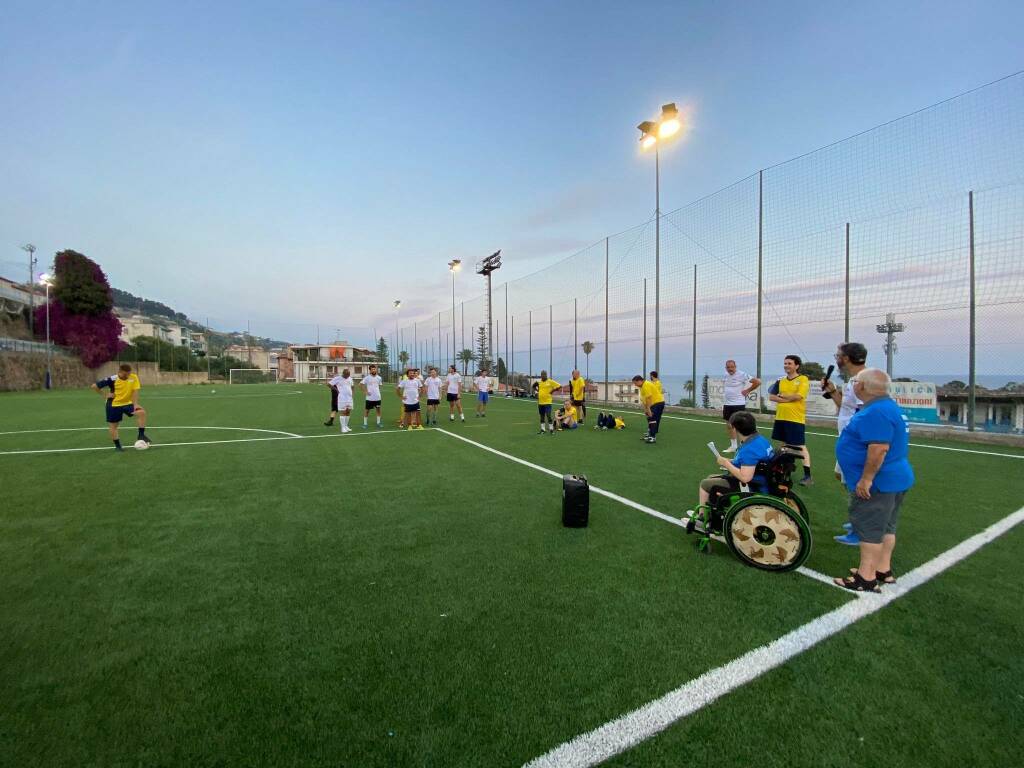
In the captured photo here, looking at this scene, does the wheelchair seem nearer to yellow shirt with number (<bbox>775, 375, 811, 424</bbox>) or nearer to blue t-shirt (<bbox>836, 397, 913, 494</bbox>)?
blue t-shirt (<bbox>836, 397, 913, 494</bbox>)

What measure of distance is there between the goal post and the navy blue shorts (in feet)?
235

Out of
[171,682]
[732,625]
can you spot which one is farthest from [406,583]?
[732,625]

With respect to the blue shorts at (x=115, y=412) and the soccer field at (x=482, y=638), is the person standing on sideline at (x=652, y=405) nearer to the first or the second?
the soccer field at (x=482, y=638)

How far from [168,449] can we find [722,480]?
10586 mm

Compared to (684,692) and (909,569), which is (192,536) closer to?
(684,692)

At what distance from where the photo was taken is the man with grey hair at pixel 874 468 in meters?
3.11

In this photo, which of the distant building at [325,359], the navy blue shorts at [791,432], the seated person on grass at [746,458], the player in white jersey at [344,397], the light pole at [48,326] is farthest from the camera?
the distant building at [325,359]

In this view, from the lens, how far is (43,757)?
6.19 ft

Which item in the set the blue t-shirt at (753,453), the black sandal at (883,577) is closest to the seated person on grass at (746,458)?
the blue t-shirt at (753,453)

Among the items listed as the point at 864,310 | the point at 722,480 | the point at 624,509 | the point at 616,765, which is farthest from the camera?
the point at 864,310

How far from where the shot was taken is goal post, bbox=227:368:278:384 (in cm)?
6635

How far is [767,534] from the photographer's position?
364 cm

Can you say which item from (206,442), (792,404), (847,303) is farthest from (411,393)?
(847,303)

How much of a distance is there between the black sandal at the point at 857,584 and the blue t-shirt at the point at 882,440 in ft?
2.38
